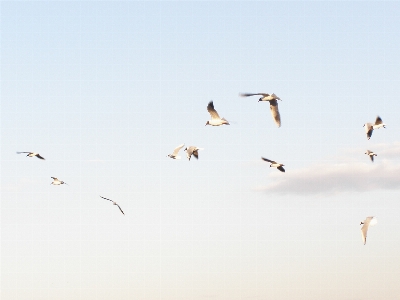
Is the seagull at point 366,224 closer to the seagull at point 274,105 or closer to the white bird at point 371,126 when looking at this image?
the seagull at point 274,105

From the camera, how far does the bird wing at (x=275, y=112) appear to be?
58.8m

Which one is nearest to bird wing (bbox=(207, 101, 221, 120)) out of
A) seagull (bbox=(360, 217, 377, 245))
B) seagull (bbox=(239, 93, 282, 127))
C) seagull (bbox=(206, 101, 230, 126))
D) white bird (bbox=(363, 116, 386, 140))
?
seagull (bbox=(206, 101, 230, 126))

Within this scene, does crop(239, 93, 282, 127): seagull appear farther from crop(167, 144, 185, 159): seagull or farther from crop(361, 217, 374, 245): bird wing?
crop(167, 144, 185, 159): seagull

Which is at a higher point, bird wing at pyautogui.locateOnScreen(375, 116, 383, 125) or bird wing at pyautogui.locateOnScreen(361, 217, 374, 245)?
bird wing at pyautogui.locateOnScreen(375, 116, 383, 125)

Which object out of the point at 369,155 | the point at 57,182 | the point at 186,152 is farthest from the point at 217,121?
the point at 57,182

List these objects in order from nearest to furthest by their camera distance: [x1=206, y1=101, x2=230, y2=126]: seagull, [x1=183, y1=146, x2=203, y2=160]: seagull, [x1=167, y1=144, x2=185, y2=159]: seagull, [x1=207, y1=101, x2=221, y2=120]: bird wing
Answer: [x1=207, y1=101, x2=221, y2=120]: bird wing < [x1=206, y1=101, x2=230, y2=126]: seagull < [x1=183, y1=146, x2=203, y2=160]: seagull < [x1=167, y1=144, x2=185, y2=159]: seagull

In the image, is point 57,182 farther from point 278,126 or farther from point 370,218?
point 370,218

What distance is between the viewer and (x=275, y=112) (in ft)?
194

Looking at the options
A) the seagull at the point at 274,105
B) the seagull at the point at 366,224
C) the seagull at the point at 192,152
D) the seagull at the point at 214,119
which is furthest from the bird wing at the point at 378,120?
the seagull at the point at 366,224

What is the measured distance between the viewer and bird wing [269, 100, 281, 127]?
5884 centimetres

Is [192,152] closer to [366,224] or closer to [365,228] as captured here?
[366,224]

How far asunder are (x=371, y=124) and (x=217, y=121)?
14807 millimetres

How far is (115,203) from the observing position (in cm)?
7169

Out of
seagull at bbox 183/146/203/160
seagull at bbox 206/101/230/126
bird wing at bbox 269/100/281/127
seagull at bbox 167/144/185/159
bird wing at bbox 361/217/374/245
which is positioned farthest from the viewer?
seagull at bbox 167/144/185/159
